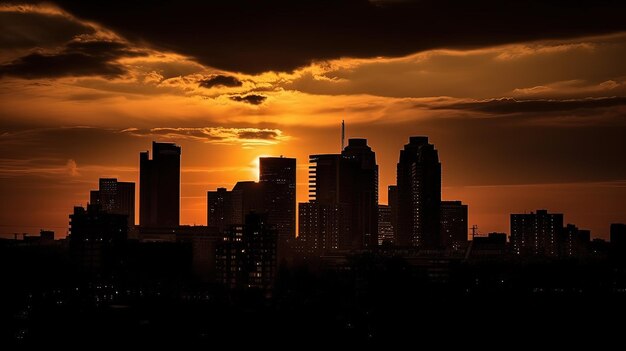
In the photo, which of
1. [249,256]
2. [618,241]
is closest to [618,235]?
[618,241]

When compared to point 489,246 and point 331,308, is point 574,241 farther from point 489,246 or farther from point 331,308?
point 331,308

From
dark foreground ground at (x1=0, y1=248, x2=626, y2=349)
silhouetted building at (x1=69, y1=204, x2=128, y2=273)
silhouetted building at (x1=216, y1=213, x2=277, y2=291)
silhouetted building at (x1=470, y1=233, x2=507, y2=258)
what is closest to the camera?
dark foreground ground at (x1=0, y1=248, x2=626, y2=349)

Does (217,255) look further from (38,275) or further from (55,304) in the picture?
(55,304)

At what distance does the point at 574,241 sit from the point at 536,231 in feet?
20.9

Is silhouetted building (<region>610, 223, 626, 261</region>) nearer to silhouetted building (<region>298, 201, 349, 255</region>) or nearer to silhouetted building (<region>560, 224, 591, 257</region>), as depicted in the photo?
silhouetted building (<region>560, 224, 591, 257</region>)

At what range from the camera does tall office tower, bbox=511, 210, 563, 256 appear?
553 feet

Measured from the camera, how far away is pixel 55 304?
274ft

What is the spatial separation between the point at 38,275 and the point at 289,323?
35956 millimetres

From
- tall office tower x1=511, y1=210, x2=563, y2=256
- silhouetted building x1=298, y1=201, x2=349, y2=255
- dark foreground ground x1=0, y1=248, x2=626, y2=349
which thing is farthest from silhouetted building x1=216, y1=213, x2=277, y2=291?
tall office tower x1=511, y1=210, x2=563, y2=256

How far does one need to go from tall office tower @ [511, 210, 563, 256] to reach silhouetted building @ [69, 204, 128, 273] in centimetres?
6717

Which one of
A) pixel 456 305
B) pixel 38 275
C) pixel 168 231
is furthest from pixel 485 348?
pixel 168 231

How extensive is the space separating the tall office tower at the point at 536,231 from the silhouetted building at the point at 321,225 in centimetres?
2563

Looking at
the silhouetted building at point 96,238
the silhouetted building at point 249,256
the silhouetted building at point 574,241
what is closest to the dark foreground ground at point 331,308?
the silhouetted building at point 249,256

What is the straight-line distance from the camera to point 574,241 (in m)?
170
